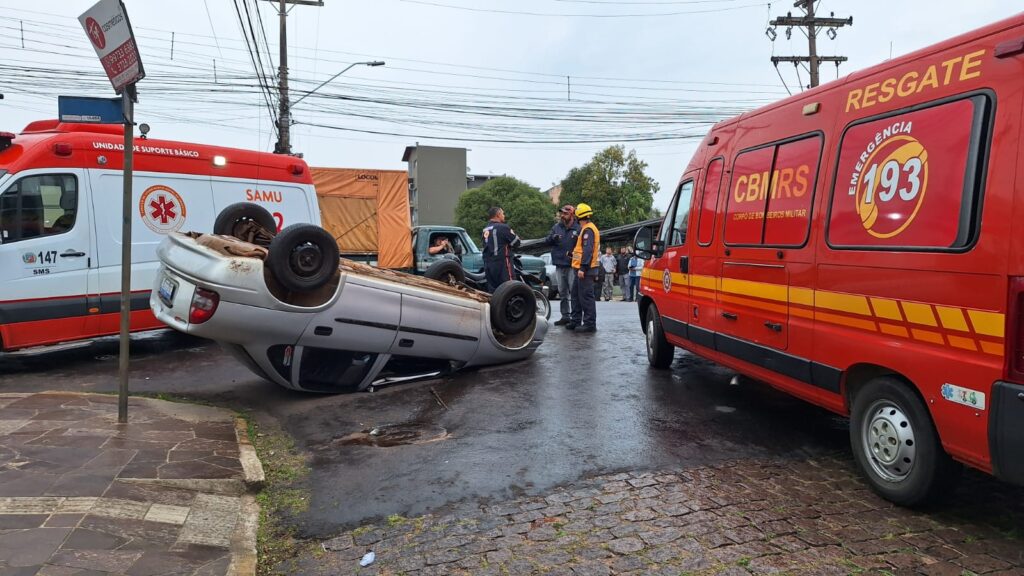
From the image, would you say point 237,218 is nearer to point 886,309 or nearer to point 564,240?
point 564,240

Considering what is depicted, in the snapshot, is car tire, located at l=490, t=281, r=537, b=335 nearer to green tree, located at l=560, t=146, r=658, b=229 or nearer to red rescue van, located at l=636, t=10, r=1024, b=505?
red rescue van, located at l=636, t=10, r=1024, b=505

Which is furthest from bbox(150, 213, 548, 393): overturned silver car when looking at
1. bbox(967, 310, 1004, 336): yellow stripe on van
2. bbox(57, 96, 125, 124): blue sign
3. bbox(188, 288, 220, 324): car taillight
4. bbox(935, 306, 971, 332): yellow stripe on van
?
bbox(967, 310, 1004, 336): yellow stripe on van

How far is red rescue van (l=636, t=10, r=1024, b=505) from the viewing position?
2.95 m

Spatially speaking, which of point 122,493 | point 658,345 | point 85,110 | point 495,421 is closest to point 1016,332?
point 495,421

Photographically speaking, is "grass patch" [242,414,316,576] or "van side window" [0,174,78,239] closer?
"grass patch" [242,414,316,576]

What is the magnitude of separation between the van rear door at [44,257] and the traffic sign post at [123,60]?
3.05 meters

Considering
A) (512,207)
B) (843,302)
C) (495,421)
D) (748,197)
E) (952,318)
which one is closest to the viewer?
(952,318)

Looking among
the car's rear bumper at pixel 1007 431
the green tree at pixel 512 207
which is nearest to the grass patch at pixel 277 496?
the car's rear bumper at pixel 1007 431

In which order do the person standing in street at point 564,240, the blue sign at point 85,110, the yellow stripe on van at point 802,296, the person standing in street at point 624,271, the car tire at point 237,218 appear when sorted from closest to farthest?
the yellow stripe on van at point 802,296 → the car tire at point 237,218 → the blue sign at point 85,110 → the person standing in street at point 564,240 → the person standing in street at point 624,271

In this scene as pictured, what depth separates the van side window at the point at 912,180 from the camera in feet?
10.3

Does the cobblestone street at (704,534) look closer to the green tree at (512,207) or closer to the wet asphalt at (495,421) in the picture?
the wet asphalt at (495,421)

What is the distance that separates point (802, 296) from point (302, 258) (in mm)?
3744

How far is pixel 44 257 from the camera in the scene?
A: 7102mm

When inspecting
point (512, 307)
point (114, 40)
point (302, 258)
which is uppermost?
point (114, 40)
